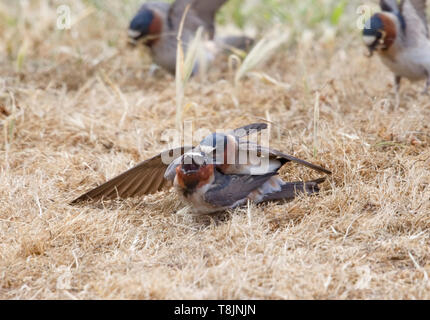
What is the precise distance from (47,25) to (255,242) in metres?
4.85

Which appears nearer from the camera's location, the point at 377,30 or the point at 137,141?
the point at 137,141

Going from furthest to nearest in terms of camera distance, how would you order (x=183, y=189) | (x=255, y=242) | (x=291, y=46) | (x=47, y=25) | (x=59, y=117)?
(x=47, y=25), (x=291, y=46), (x=59, y=117), (x=183, y=189), (x=255, y=242)

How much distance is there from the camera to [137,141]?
157 inches

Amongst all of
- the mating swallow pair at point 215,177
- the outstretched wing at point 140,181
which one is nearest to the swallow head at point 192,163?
the mating swallow pair at point 215,177

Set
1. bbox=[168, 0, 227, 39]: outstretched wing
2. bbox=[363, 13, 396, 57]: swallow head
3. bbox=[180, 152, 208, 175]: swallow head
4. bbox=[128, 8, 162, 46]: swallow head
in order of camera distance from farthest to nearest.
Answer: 1. bbox=[168, 0, 227, 39]: outstretched wing
2. bbox=[128, 8, 162, 46]: swallow head
3. bbox=[363, 13, 396, 57]: swallow head
4. bbox=[180, 152, 208, 175]: swallow head

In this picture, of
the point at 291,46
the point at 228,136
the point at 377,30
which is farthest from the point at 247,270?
the point at 291,46

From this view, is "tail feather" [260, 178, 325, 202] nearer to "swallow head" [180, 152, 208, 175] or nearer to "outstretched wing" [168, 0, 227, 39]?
"swallow head" [180, 152, 208, 175]

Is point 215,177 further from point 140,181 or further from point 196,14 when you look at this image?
point 196,14

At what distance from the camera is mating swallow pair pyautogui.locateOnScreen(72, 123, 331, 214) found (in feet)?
9.92

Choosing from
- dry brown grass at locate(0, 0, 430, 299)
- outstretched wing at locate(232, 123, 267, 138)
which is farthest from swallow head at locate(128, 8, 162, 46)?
outstretched wing at locate(232, 123, 267, 138)

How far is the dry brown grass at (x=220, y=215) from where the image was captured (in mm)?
2443

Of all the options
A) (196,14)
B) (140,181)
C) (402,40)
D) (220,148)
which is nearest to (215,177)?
(220,148)

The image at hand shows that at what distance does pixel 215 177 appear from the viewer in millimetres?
3121

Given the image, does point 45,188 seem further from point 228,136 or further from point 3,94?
point 3,94
